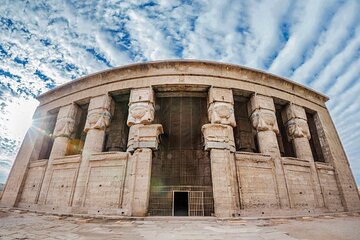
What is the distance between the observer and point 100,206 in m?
7.97

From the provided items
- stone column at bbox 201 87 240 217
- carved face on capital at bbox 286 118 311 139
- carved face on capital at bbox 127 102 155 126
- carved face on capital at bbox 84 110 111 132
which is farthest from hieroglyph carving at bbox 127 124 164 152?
carved face on capital at bbox 286 118 311 139

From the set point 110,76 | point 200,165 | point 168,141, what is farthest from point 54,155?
point 200,165

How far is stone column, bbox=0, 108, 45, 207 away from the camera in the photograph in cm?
1042

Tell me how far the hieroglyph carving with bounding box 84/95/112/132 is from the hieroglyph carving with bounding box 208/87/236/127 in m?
5.64

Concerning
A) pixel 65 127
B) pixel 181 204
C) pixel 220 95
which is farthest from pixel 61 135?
pixel 220 95

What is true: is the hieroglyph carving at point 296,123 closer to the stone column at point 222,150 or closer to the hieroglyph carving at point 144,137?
the stone column at point 222,150

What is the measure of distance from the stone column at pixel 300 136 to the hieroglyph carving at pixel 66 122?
1297 cm

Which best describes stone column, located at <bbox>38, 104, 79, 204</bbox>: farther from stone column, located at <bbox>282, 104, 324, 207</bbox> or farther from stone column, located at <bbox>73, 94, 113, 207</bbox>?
stone column, located at <bbox>282, 104, 324, 207</bbox>

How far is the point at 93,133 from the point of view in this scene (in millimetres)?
9664

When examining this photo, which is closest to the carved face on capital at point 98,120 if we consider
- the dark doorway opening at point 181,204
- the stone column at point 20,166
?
the stone column at point 20,166

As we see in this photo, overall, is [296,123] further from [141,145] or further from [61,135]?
[61,135]

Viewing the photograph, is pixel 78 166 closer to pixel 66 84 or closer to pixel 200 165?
pixel 66 84

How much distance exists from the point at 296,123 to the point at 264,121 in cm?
247

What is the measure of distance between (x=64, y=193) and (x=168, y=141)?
6582 millimetres
